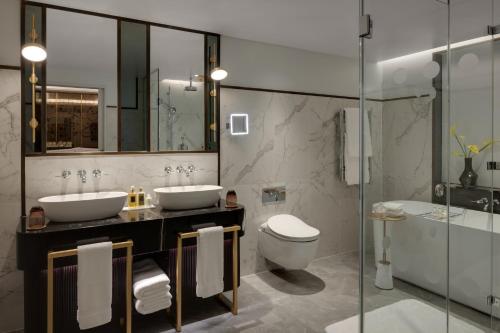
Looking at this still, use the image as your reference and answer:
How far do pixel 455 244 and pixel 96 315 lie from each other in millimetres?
2222

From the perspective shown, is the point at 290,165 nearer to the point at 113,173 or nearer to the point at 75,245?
the point at 113,173

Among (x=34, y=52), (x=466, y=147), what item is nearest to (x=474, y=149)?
(x=466, y=147)

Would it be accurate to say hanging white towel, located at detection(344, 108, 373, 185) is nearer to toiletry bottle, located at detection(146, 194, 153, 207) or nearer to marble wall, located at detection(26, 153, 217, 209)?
marble wall, located at detection(26, 153, 217, 209)

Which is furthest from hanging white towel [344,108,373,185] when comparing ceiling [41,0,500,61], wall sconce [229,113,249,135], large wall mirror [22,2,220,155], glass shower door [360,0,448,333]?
glass shower door [360,0,448,333]

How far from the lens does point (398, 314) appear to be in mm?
1998

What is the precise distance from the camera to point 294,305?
9.59ft

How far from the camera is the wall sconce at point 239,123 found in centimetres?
333

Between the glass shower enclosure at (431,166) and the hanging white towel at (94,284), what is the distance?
1.56m

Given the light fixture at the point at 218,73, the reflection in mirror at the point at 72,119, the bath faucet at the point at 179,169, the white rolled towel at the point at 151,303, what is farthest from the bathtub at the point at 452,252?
the reflection in mirror at the point at 72,119

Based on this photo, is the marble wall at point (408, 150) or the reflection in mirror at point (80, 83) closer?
the marble wall at point (408, 150)

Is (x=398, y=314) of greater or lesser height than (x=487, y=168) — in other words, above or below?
below

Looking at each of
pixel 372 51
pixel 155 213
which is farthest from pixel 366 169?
pixel 155 213

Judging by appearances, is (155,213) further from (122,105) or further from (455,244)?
(455,244)

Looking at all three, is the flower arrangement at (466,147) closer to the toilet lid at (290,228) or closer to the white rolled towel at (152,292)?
the toilet lid at (290,228)
